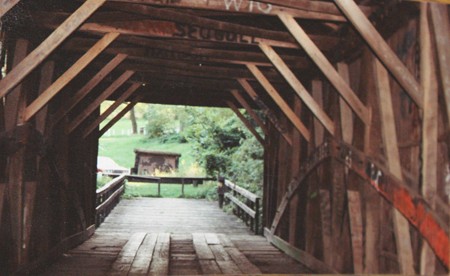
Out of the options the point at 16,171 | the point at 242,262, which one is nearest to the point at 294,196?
the point at 242,262

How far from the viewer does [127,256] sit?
6801 millimetres

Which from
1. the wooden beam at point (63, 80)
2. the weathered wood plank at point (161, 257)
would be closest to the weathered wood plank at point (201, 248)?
the weathered wood plank at point (161, 257)

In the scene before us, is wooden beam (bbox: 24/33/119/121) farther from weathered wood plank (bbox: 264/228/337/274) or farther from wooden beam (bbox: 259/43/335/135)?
weathered wood plank (bbox: 264/228/337/274)

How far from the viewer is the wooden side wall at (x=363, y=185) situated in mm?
3934

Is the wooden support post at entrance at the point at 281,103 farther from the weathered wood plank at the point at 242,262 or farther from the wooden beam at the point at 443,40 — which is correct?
the wooden beam at the point at 443,40

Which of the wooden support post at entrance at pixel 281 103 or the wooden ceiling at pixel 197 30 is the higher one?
the wooden ceiling at pixel 197 30

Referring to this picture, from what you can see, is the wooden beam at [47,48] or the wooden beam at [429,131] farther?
the wooden beam at [47,48]

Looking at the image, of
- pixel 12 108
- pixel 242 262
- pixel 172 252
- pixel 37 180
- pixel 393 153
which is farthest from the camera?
pixel 172 252

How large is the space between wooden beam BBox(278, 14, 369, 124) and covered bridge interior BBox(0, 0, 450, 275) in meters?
0.01

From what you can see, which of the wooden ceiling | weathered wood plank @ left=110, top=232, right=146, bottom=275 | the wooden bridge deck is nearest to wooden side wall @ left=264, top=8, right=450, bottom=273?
the wooden ceiling

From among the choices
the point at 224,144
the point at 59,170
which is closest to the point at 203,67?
the point at 59,170

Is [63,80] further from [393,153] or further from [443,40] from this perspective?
[443,40]

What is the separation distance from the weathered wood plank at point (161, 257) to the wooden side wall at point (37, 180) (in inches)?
55.0

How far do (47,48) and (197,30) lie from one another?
6.18ft
